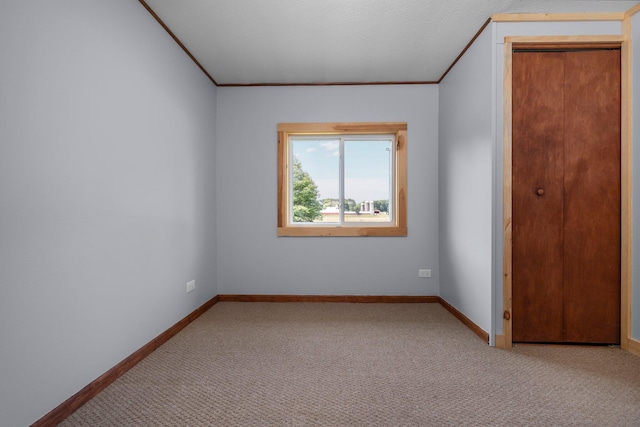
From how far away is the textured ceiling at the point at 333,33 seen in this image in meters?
2.28

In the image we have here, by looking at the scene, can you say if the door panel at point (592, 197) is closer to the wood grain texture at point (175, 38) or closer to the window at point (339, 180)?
the window at point (339, 180)

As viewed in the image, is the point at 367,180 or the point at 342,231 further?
the point at 367,180

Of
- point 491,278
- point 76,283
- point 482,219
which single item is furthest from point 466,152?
point 76,283

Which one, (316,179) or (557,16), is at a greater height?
(557,16)

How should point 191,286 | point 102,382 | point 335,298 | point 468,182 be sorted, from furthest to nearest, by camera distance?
point 335,298
point 191,286
point 468,182
point 102,382

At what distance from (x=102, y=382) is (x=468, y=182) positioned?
3.06 metres

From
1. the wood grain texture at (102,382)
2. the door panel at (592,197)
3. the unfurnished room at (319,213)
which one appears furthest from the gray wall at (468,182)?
the wood grain texture at (102,382)

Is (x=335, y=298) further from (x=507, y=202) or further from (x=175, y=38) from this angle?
(x=175, y=38)

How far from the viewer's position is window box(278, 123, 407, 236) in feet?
12.4

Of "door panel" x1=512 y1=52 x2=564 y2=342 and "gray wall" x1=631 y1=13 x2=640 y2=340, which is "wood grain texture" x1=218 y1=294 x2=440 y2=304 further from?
"gray wall" x1=631 y1=13 x2=640 y2=340

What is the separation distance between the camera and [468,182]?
283 centimetres

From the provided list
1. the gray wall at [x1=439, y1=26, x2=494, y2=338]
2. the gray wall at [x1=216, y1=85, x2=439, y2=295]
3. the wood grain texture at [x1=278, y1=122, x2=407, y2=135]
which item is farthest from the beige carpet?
the wood grain texture at [x1=278, y1=122, x2=407, y2=135]

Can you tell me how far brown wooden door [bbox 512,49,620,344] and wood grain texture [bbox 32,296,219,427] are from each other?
2806mm

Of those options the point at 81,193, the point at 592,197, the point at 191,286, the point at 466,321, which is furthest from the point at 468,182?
the point at 81,193
